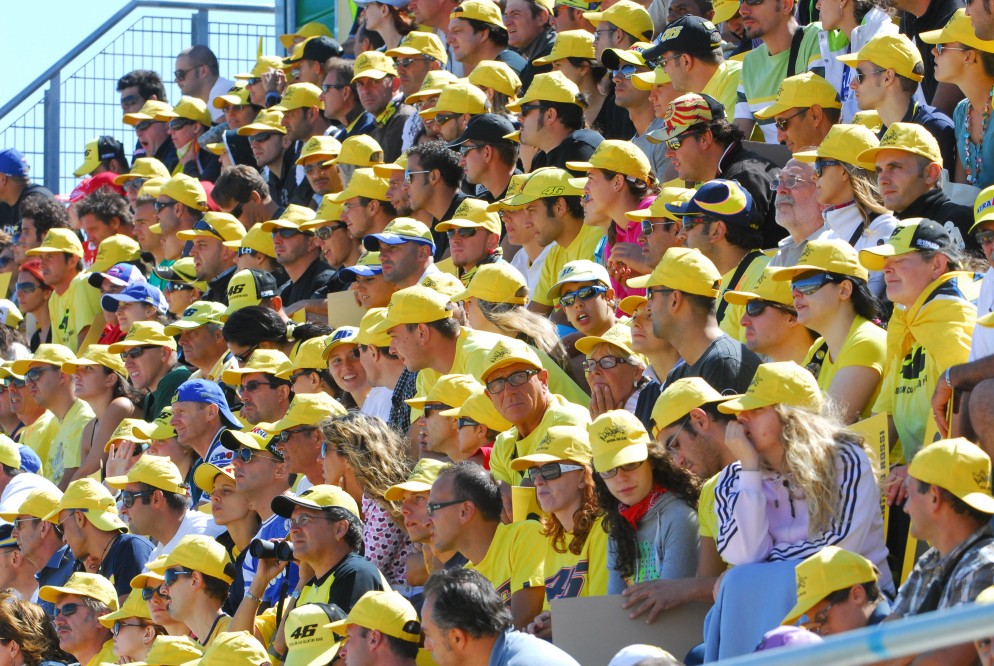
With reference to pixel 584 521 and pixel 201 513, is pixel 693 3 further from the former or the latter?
pixel 584 521

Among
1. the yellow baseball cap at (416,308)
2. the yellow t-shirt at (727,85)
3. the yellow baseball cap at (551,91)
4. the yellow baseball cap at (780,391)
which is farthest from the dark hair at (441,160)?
the yellow baseball cap at (780,391)

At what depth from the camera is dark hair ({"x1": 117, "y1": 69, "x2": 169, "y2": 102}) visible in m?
15.8

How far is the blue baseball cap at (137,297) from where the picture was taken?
11.4m

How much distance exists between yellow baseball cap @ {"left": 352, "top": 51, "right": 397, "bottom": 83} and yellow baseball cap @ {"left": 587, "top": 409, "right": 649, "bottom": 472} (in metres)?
6.54

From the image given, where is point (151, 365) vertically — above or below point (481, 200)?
below

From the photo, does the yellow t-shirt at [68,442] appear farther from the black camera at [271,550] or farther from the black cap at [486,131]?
the black camera at [271,550]

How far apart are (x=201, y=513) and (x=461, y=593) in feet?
11.8

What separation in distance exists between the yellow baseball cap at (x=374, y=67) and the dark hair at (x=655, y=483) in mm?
6528

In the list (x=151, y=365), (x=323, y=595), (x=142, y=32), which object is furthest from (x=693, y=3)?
(x=142, y=32)

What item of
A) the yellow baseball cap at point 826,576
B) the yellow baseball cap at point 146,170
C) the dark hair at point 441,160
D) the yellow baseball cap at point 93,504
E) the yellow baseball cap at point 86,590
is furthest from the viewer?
the yellow baseball cap at point 146,170

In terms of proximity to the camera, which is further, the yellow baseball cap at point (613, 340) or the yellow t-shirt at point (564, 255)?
the yellow t-shirt at point (564, 255)

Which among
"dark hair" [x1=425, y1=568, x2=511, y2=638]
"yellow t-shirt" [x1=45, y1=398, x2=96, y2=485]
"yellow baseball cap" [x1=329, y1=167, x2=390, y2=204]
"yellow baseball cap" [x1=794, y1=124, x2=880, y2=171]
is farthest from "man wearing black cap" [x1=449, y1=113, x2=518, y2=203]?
"dark hair" [x1=425, y1=568, x2=511, y2=638]

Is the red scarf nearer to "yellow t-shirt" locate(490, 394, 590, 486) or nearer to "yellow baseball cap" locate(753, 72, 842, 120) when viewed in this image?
"yellow t-shirt" locate(490, 394, 590, 486)

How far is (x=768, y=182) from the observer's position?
815cm
